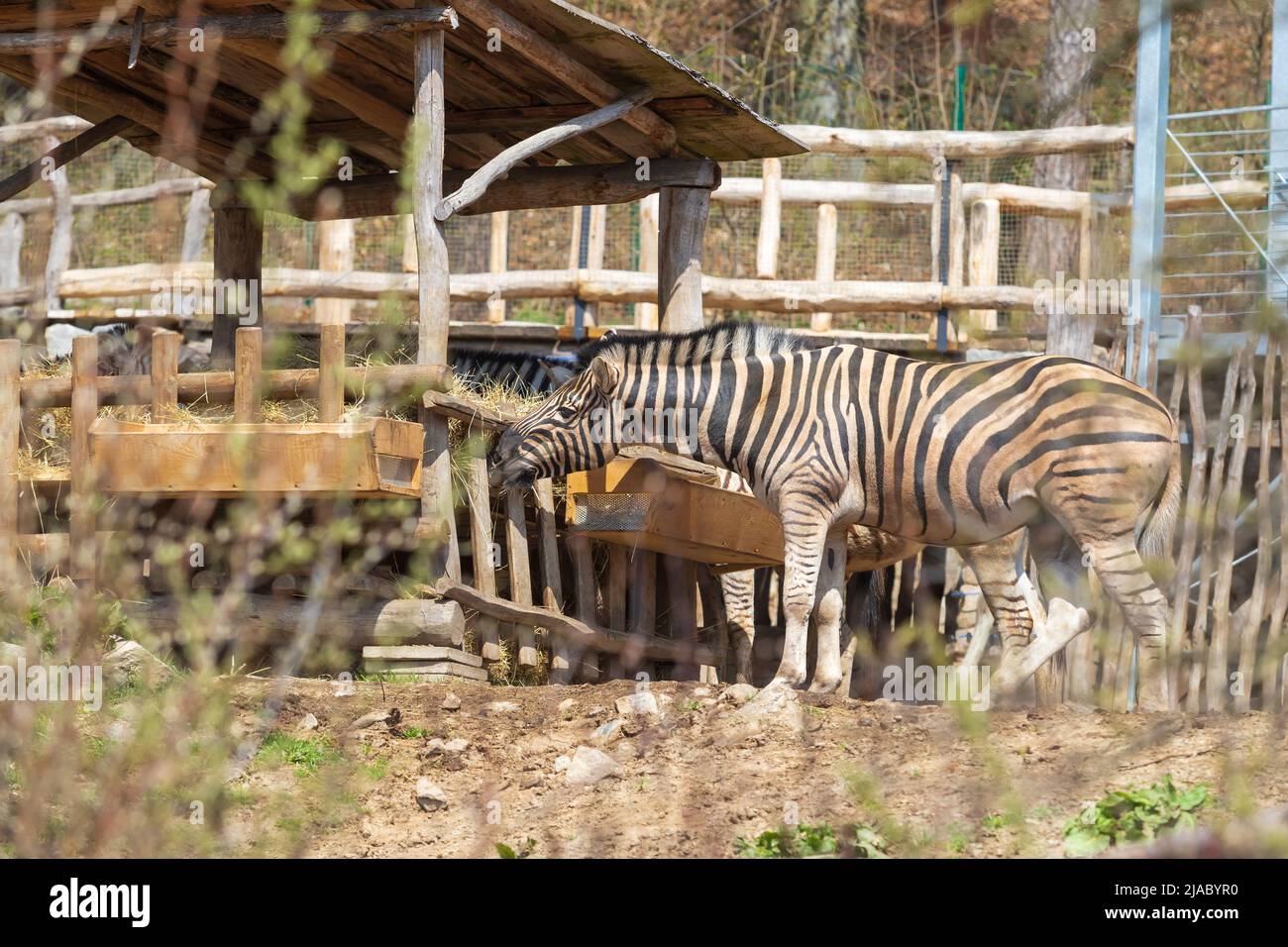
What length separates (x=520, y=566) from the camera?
898 cm

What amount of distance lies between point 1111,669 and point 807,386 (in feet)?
11.1

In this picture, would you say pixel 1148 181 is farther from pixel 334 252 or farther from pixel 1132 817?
pixel 334 252

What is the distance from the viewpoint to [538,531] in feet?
31.0

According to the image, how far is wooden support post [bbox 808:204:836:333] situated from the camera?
Result: 13.9 metres

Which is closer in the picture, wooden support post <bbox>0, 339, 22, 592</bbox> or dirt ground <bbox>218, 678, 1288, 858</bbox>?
dirt ground <bbox>218, 678, 1288, 858</bbox>

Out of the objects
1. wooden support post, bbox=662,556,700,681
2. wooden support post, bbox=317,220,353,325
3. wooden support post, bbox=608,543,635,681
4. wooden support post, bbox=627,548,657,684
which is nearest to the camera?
wooden support post, bbox=608,543,635,681

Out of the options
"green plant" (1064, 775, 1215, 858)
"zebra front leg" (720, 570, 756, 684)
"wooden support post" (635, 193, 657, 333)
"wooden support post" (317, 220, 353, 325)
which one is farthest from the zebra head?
"wooden support post" (317, 220, 353, 325)

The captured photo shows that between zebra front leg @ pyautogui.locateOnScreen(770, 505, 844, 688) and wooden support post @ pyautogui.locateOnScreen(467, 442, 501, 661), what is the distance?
173 cm

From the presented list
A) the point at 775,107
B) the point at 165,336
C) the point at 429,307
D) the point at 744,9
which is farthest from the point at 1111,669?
the point at 744,9

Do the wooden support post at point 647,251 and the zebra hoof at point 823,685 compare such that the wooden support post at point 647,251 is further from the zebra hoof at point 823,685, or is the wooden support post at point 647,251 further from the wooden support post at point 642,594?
the zebra hoof at point 823,685

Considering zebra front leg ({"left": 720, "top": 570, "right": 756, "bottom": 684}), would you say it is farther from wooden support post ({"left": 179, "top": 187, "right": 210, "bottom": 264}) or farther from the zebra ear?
wooden support post ({"left": 179, "top": 187, "right": 210, "bottom": 264})

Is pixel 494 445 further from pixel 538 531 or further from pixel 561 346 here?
pixel 561 346

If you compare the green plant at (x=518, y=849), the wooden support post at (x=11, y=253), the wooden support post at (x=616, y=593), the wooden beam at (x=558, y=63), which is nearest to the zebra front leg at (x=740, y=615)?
the wooden support post at (x=616, y=593)

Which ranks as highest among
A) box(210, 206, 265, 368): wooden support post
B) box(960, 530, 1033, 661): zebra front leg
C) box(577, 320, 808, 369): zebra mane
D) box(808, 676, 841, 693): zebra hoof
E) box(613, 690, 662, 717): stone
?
box(210, 206, 265, 368): wooden support post
